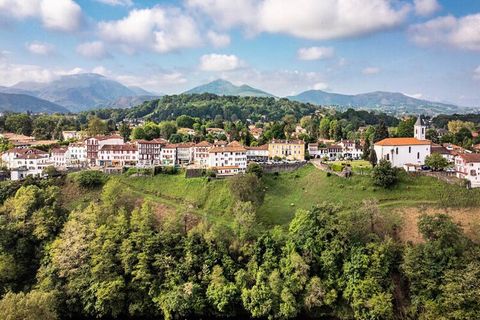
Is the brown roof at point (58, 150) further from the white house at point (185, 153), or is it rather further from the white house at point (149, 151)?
the white house at point (185, 153)

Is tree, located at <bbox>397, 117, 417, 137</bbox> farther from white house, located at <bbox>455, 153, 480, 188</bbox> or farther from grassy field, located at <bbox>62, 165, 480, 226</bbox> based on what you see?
grassy field, located at <bbox>62, 165, 480, 226</bbox>

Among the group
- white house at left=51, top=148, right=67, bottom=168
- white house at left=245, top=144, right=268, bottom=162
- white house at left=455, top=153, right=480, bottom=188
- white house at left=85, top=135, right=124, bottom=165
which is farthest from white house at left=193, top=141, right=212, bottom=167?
white house at left=455, top=153, right=480, bottom=188

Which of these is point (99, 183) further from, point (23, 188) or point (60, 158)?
point (60, 158)

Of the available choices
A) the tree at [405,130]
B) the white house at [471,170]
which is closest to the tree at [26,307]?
the white house at [471,170]

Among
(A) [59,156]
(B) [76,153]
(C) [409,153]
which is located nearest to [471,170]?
(C) [409,153]

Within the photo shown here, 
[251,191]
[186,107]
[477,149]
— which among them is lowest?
[251,191]

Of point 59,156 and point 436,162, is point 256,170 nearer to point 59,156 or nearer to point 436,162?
point 436,162

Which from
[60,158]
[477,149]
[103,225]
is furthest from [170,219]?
[477,149]
